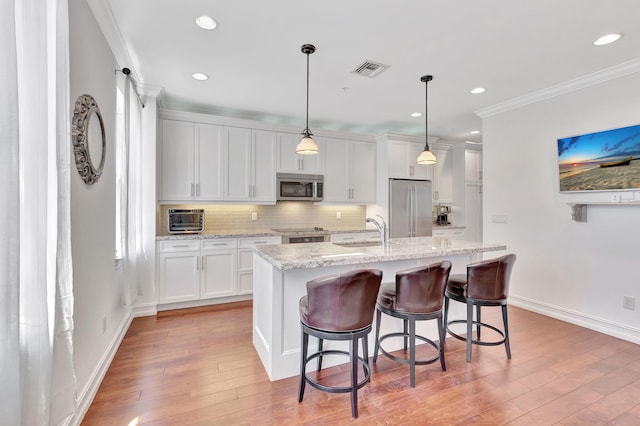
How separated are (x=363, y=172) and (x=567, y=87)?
2903 millimetres

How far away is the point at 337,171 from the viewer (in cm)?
510

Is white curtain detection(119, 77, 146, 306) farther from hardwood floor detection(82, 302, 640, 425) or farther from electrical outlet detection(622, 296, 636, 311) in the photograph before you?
electrical outlet detection(622, 296, 636, 311)

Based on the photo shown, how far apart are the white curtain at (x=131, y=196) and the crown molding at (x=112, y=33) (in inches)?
7.5

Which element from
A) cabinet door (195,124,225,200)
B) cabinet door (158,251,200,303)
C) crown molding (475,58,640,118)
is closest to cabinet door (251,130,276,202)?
cabinet door (195,124,225,200)

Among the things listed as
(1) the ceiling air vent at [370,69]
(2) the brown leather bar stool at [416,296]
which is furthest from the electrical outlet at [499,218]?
(1) the ceiling air vent at [370,69]

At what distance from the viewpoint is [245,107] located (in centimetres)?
427

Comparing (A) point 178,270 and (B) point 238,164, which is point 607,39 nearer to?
(B) point 238,164

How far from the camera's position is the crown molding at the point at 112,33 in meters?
2.07

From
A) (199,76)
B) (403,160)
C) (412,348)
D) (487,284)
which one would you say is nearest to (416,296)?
(412,348)

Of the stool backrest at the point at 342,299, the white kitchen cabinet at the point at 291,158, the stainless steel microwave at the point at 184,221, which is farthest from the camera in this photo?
the white kitchen cabinet at the point at 291,158

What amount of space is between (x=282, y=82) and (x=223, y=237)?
6.96 feet

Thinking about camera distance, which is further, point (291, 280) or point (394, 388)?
point (291, 280)

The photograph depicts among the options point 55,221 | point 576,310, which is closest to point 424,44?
point 55,221

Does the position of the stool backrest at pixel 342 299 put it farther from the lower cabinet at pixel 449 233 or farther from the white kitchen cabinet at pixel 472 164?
the white kitchen cabinet at pixel 472 164
